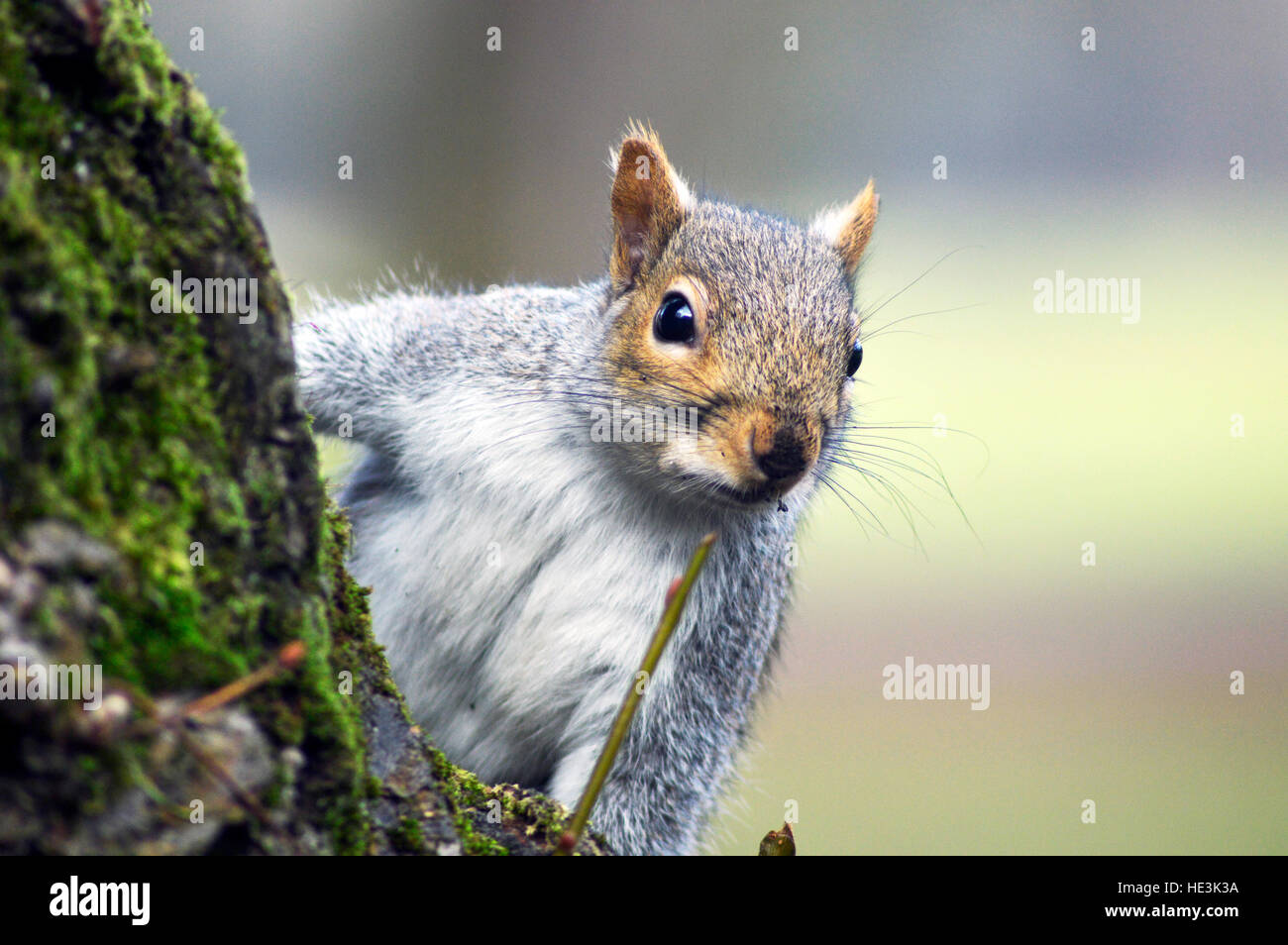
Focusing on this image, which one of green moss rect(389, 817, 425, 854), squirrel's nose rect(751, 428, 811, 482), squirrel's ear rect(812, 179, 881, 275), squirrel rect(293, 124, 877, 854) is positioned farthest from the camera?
squirrel's ear rect(812, 179, 881, 275)

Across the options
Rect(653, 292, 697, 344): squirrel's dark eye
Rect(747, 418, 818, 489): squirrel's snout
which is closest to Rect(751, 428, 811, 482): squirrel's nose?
Rect(747, 418, 818, 489): squirrel's snout

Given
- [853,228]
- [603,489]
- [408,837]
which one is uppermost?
[853,228]

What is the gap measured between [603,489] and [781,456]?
0.47m

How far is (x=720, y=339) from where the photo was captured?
1.90 m

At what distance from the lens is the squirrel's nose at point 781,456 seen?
5.57 ft

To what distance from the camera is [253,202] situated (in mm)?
1051

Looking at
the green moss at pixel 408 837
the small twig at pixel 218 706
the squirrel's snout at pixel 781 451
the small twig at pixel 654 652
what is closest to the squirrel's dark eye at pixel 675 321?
the squirrel's snout at pixel 781 451

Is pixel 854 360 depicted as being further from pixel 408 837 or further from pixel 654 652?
pixel 408 837

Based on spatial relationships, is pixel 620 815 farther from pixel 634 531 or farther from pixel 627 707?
pixel 627 707

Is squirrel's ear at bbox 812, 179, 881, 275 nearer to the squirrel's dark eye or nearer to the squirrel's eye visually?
the squirrel's eye

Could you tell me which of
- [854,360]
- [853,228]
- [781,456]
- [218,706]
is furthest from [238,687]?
[853,228]

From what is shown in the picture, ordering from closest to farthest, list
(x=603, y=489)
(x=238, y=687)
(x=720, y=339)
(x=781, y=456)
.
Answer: (x=238, y=687)
(x=781, y=456)
(x=720, y=339)
(x=603, y=489)

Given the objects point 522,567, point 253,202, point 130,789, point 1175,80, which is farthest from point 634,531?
point 1175,80

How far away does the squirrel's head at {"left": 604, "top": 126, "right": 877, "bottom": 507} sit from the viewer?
1.77m
